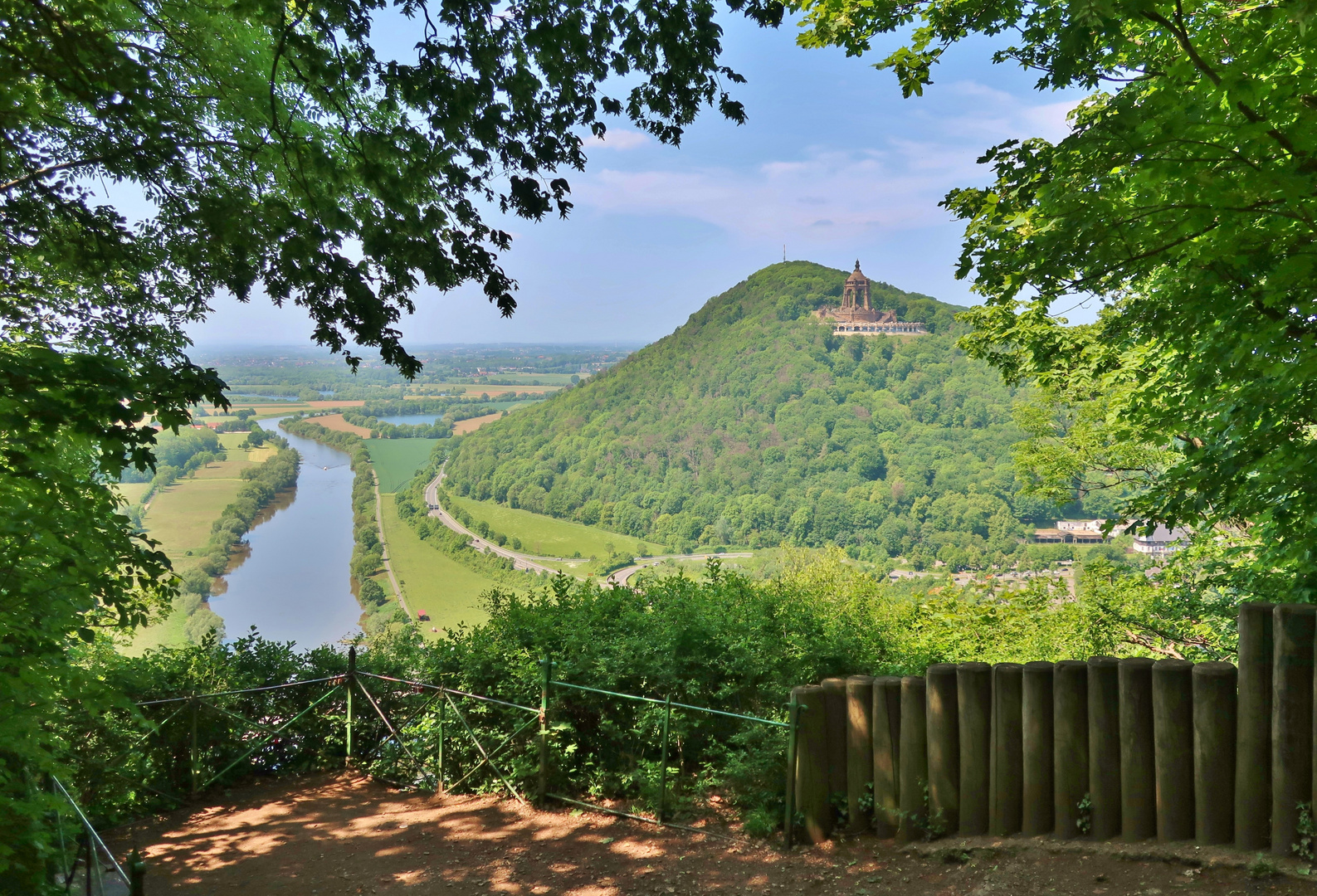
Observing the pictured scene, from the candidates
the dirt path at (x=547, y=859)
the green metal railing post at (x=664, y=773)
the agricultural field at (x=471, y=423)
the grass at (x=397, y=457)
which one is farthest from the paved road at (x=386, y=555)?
the green metal railing post at (x=664, y=773)

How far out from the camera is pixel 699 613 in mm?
6871

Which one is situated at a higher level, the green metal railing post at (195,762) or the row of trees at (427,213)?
the row of trees at (427,213)

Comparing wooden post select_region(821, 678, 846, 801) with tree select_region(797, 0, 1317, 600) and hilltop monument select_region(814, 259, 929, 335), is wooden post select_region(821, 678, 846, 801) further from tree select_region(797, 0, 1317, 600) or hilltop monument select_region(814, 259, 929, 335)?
hilltop monument select_region(814, 259, 929, 335)

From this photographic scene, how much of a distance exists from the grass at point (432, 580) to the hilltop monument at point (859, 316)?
43833mm

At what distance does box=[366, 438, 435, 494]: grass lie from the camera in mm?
75500

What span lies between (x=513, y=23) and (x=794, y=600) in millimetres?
6244

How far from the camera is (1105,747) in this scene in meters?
3.82

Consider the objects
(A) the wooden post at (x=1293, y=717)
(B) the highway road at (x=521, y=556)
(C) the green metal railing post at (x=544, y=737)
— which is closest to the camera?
(A) the wooden post at (x=1293, y=717)

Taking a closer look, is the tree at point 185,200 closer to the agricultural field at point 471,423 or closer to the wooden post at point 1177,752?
the wooden post at point 1177,752

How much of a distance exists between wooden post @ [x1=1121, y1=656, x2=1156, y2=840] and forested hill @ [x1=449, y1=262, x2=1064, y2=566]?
130ft

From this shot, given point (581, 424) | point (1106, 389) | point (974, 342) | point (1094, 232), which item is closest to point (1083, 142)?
point (1094, 232)

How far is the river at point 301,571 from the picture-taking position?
52250mm

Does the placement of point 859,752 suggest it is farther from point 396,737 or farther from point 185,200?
point 185,200

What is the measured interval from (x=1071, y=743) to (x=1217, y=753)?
61cm
